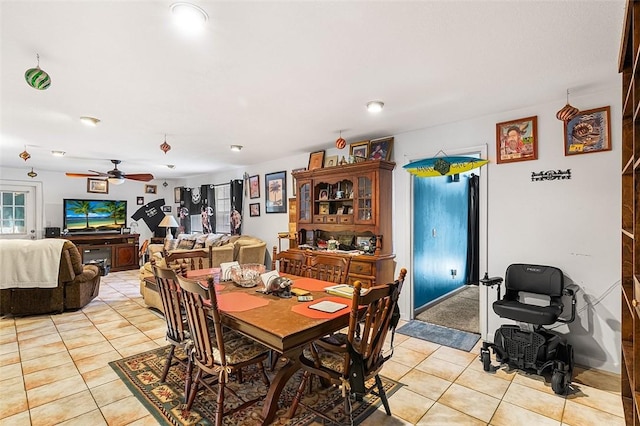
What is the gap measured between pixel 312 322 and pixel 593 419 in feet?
6.70

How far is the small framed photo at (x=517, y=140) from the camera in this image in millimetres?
3061

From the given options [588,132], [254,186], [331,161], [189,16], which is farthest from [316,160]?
[189,16]

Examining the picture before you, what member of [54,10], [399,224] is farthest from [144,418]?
[399,224]

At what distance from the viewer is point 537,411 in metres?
2.18

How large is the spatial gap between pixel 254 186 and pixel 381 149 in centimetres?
315

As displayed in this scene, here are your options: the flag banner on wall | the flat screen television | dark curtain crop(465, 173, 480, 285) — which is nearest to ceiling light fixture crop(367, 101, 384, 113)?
the flag banner on wall

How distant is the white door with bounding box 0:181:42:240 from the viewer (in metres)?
6.79

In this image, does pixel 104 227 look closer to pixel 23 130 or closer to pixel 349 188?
pixel 23 130

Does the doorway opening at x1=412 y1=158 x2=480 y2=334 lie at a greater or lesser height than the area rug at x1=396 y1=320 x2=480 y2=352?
greater

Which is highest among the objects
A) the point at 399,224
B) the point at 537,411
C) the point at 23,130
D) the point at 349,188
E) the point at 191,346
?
the point at 23,130

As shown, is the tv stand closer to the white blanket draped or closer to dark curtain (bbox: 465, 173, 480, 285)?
the white blanket draped

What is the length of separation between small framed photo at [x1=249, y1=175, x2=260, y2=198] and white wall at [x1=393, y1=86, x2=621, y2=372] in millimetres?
3943

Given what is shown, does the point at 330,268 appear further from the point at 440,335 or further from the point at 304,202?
the point at 304,202

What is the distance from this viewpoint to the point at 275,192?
5910mm
